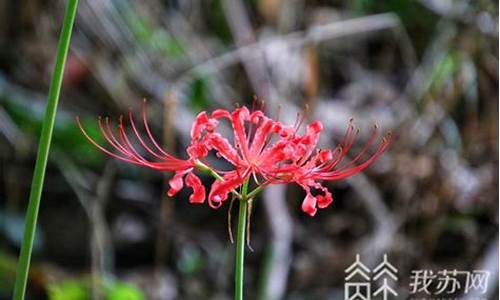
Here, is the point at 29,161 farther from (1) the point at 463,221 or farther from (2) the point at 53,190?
(1) the point at 463,221

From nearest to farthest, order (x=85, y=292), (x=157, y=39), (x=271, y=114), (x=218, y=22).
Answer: (x=85, y=292), (x=271, y=114), (x=157, y=39), (x=218, y=22)

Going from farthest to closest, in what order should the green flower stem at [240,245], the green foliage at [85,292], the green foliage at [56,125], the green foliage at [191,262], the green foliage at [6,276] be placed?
1. the green foliage at [191,262]
2. the green foliage at [56,125]
3. the green foliage at [6,276]
4. the green foliage at [85,292]
5. the green flower stem at [240,245]

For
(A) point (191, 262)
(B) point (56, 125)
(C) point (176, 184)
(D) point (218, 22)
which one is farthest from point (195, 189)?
(D) point (218, 22)

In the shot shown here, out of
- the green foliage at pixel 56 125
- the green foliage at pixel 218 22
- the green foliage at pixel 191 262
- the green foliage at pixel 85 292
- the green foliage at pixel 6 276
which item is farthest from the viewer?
the green foliage at pixel 218 22

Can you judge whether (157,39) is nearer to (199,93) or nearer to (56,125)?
(199,93)

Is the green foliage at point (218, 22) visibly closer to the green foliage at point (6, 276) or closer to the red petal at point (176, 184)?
the green foliage at point (6, 276)

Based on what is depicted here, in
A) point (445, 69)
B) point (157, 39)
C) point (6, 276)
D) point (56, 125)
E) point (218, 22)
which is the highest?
point (218, 22)

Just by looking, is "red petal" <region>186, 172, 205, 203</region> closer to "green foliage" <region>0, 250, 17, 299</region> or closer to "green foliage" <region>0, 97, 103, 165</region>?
"green foliage" <region>0, 250, 17, 299</region>

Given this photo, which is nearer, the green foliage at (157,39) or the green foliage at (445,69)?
the green foliage at (445,69)

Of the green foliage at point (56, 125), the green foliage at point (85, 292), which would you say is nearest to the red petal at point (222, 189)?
the green foliage at point (85, 292)

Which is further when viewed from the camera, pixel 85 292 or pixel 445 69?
pixel 445 69
